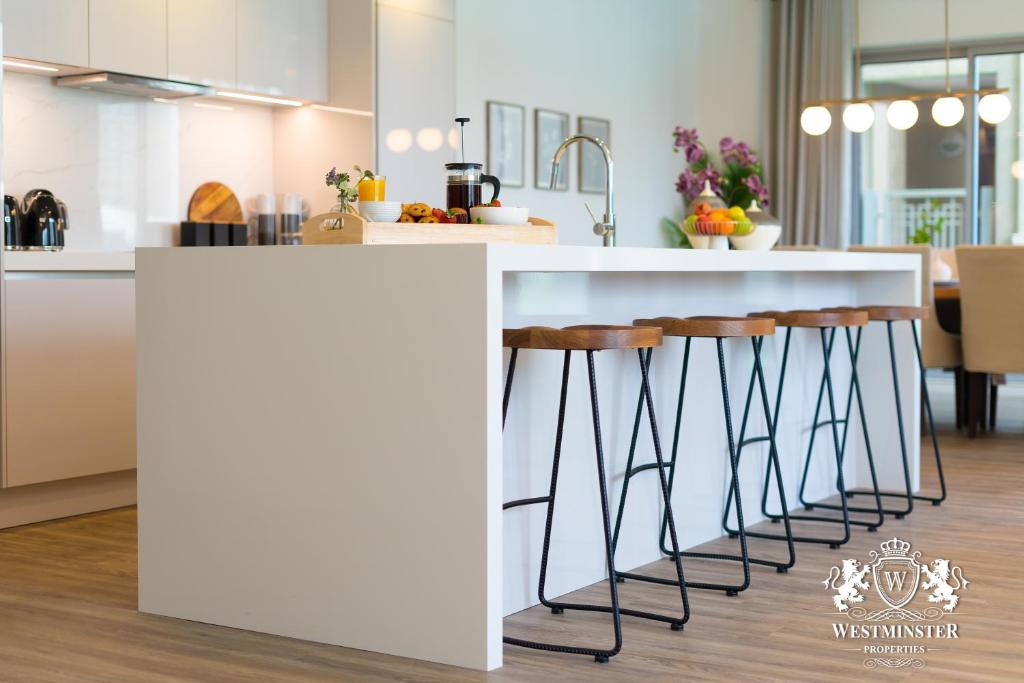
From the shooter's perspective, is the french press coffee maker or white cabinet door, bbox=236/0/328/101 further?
white cabinet door, bbox=236/0/328/101

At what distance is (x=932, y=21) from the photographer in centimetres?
930

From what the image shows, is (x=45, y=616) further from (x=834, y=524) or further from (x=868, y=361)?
(x=868, y=361)

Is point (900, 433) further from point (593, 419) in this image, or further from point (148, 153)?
point (148, 153)

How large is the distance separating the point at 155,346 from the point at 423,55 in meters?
3.29

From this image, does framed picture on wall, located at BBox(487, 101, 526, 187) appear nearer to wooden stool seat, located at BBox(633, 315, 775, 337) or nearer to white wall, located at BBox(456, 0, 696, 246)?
white wall, located at BBox(456, 0, 696, 246)

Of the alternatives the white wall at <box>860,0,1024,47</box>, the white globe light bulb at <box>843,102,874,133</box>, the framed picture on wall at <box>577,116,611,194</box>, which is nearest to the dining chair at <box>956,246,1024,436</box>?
the white globe light bulb at <box>843,102,874,133</box>

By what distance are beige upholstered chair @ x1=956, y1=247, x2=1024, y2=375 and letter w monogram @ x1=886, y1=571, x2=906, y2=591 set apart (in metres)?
3.06

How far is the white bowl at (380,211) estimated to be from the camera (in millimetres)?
3039

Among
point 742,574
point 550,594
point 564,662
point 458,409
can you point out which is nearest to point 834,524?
point 742,574

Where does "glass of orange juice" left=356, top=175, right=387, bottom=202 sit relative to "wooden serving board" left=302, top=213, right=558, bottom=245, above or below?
above

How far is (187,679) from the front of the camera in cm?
265

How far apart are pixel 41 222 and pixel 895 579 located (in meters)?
3.28

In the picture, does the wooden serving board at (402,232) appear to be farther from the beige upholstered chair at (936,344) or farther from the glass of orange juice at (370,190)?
the beige upholstered chair at (936,344)

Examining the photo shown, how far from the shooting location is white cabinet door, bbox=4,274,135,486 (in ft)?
14.3
